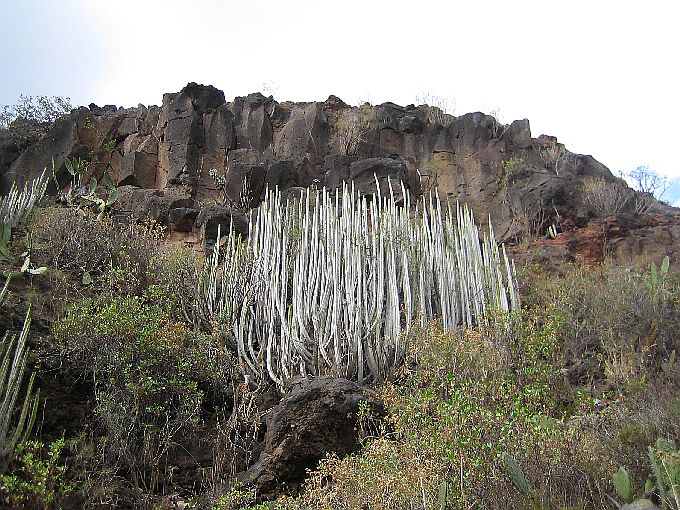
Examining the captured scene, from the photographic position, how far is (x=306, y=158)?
15.8 m

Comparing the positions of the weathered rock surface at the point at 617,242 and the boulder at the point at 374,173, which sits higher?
the boulder at the point at 374,173

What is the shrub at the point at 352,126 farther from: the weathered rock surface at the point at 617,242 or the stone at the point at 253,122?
the weathered rock surface at the point at 617,242

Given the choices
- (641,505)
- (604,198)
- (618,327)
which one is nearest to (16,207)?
(618,327)

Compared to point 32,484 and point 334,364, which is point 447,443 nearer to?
point 334,364

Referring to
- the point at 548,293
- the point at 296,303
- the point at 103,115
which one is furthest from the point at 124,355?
the point at 103,115

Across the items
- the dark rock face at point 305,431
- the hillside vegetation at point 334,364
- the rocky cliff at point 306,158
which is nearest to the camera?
the hillside vegetation at point 334,364

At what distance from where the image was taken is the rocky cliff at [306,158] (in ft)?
48.4

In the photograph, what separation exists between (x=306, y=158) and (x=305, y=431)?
9373 mm

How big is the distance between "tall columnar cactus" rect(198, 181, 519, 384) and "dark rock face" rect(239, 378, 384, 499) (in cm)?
101

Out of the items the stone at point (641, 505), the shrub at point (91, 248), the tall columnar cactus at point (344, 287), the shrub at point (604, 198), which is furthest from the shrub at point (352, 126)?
the stone at point (641, 505)

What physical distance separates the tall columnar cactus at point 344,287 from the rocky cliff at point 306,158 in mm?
3891

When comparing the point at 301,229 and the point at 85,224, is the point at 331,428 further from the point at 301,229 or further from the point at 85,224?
the point at 85,224

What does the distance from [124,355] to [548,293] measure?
6.71 m

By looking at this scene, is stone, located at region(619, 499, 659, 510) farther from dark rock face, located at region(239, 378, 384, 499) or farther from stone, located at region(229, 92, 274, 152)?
stone, located at region(229, 92, 274, 152)
